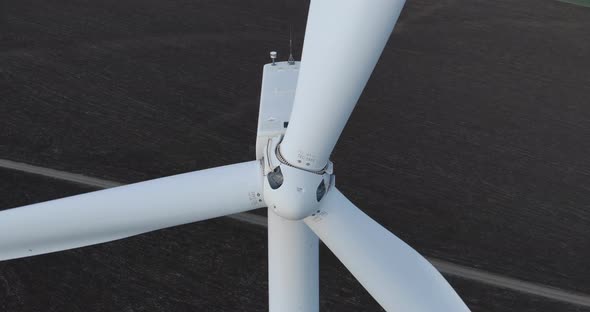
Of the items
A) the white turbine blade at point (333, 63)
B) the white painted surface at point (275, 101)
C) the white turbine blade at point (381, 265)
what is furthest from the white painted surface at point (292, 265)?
the white turbine blade at point (333, 63)

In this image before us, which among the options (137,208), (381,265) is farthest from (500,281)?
(137,208)

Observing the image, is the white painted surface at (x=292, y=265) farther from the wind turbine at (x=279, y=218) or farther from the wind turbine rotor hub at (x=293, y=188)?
the wind turbine rotor hub at (x=293, y=188)

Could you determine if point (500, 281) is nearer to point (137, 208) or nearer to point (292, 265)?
point (292, 265)

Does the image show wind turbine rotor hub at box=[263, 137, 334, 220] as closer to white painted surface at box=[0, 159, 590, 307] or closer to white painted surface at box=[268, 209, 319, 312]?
white painted surface at box=[268, 209, 319, 312]

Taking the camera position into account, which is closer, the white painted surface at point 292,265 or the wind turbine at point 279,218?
the wind turbine at point 279,218

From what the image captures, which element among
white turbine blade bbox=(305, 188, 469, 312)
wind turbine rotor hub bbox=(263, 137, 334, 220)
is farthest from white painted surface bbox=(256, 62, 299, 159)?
white turbine blade bbox=(305, 188, 469, 312)
